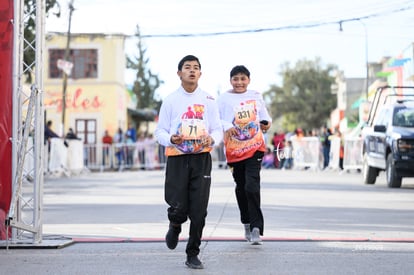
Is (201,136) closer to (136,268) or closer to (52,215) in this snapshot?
(136,268)

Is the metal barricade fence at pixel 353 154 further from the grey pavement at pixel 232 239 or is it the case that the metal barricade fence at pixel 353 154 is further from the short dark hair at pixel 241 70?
the short dark hair at pixel 241 70

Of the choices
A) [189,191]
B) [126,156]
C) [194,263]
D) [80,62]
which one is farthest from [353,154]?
[194,263]

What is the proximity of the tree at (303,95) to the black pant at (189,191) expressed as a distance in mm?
90905

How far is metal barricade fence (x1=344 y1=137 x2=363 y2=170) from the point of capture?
30.9 metres

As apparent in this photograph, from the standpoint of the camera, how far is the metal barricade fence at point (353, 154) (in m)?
30.9

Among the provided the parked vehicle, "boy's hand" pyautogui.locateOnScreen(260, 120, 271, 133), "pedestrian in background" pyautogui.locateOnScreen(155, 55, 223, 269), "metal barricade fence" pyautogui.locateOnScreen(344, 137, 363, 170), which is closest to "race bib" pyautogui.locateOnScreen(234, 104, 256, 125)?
"boy's hand" pyautogui.locateOnScreen(260, 120, 271, 133)

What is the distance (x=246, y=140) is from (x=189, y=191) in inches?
63.1

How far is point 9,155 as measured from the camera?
934 centimetres

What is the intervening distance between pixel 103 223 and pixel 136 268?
180 inches

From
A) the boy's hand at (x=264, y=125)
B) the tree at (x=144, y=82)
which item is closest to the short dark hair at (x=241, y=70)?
the boy's hand at (x=264, y=125)

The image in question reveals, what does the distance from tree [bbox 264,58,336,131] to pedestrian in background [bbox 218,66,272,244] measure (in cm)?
8922

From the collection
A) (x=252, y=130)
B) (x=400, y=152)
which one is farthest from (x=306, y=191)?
(x=252, y=130)

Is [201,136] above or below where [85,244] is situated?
above

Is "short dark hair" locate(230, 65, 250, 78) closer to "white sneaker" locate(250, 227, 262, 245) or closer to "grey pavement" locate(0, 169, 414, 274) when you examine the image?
"white sneaker" locate(250, 227, 262, 245)
